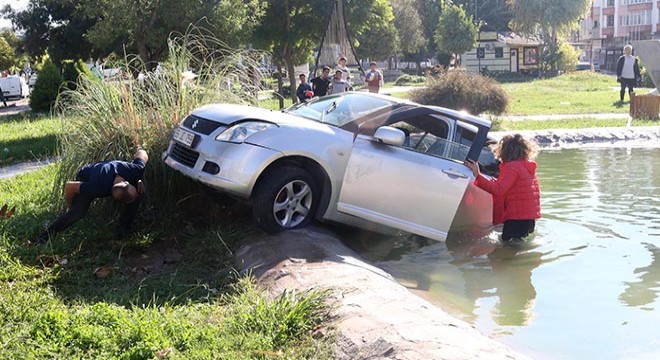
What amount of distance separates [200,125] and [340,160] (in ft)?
4.61

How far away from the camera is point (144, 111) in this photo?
8.13m

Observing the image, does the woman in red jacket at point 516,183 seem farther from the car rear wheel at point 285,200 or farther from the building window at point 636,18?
the building window at point 636,18

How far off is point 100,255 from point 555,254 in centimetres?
473

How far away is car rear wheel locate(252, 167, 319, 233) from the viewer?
6.92 meters

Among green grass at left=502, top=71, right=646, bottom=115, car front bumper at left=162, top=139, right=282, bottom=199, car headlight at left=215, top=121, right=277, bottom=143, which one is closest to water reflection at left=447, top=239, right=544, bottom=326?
car front bumper at left=162, top=139, right=282, bottom=199

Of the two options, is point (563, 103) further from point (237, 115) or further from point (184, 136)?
point (184, 136)

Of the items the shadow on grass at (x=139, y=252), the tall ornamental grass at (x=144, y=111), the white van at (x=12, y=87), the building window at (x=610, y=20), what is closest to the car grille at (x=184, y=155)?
the tall ornamental grass at (x=144, y=111)

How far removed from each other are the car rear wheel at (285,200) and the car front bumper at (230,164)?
150mm

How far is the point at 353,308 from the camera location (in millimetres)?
4961

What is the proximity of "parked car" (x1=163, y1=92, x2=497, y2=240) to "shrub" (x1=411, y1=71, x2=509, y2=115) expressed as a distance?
10956 millimetres

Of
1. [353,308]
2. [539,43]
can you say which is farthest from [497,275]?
[539,43]

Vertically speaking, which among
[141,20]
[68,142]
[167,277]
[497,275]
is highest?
[141,20]

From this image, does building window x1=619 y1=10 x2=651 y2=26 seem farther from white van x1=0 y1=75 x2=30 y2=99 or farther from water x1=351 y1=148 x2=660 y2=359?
water x1=351 y1=148 x2=660 y2=359

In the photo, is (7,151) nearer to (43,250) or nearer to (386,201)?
(43,250)
